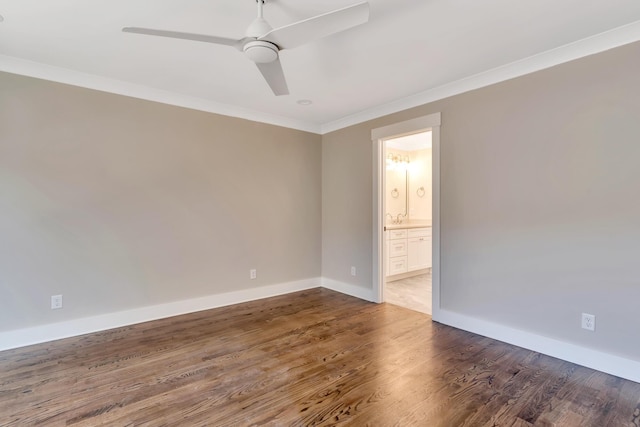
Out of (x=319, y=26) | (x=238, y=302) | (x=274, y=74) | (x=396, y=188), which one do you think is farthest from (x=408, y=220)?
(x=319, y=26)

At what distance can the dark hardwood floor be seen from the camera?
1.79 meters

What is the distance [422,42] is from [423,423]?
8.51ft

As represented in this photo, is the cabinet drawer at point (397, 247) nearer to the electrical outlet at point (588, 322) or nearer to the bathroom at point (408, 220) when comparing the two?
the bathroom at point (408, 220)

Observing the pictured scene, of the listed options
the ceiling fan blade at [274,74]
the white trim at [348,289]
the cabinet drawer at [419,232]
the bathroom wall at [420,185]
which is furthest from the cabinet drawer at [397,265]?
the ceiling fan blade at [274,74]

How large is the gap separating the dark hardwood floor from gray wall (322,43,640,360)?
1.26 ft

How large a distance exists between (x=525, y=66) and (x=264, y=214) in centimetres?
326

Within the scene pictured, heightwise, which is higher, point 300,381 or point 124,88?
point 124,88

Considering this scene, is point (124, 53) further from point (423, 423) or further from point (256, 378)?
point (423, 423)

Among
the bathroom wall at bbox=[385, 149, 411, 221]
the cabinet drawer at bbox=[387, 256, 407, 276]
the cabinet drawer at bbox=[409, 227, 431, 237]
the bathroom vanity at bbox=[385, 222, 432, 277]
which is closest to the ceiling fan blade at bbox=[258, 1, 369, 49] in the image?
the bathroom vanity at bbox=[385, 222, 432, 277]

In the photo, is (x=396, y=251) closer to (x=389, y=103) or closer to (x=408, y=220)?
(x=408, y=220)

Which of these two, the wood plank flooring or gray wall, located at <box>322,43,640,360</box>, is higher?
gray wall, located at <box>322,43,640,360</box>

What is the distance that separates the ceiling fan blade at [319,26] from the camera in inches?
58.4

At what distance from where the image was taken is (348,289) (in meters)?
4.38

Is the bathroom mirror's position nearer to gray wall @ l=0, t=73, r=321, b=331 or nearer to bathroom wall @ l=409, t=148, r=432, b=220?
bathroom wall @ l=409, t=148, r=432, b=220
